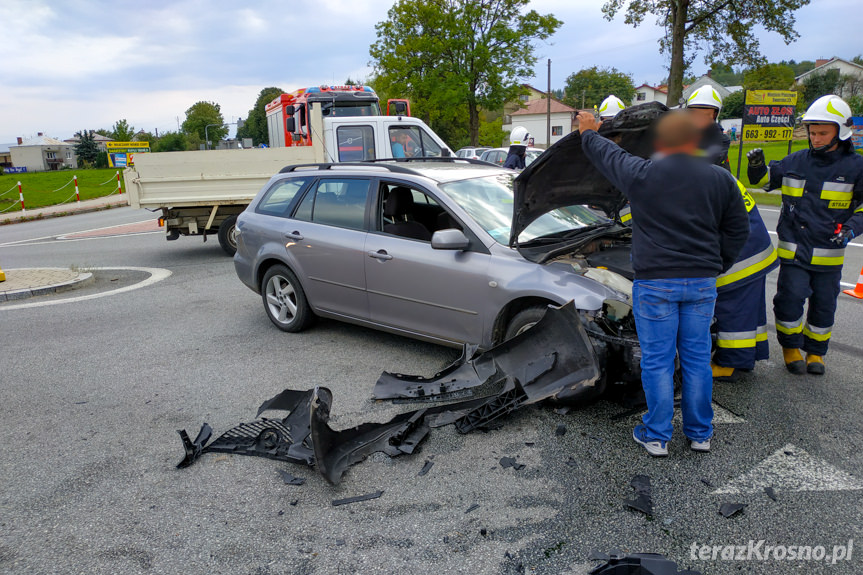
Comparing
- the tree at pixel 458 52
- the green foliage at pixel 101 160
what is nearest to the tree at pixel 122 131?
the green foliage at pixel 101 160

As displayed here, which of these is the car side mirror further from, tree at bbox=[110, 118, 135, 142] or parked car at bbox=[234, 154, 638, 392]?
tree at bbox=[110, 118, 135, 142]

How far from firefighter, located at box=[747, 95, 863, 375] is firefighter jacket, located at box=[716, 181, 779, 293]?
498 millimetres

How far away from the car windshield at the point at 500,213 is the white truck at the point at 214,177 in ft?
20.7

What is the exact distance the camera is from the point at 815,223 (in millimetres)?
4395

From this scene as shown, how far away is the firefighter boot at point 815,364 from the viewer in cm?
448

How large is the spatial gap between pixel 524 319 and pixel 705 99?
1.96 m

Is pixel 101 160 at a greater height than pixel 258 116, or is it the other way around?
pixel 258 116

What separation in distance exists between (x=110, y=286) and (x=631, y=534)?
8.24 meters

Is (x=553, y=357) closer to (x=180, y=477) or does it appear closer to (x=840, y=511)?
(x=840, y=511)

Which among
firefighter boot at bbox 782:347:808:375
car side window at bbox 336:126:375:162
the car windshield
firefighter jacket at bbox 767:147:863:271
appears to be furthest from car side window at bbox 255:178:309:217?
car side window at bbox 336:126:375:162

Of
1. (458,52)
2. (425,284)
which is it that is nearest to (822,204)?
(425,284)

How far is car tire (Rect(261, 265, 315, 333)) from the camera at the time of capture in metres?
5.78

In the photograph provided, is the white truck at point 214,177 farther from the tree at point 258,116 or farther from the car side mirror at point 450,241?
the tree at point 258,116

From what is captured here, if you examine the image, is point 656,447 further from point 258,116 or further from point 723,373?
point 258,116
